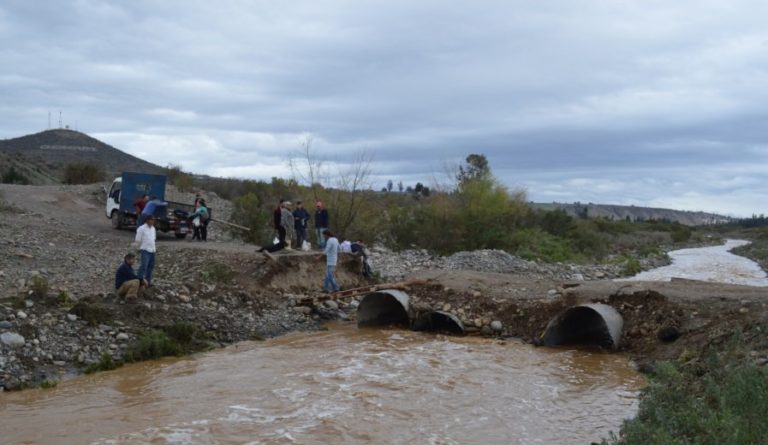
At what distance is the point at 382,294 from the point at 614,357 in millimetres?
6109

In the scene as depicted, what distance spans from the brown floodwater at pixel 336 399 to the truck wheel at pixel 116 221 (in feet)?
47.3

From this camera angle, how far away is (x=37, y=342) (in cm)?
1191

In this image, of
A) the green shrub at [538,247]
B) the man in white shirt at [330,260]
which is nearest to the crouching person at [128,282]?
the man in white shirt at [330,260]

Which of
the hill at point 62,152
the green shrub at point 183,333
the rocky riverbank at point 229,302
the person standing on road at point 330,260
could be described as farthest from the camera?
the hill at point 62,152

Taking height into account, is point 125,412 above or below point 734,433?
below

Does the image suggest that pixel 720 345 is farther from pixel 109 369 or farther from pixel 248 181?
pixel 248 181

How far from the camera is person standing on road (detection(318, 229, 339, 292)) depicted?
1842cm

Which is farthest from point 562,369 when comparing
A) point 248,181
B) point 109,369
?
point 248,181

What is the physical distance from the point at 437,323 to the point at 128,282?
749cm

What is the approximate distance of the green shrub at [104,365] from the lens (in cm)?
1187

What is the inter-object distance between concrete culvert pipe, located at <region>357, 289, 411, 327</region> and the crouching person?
5.59 metres

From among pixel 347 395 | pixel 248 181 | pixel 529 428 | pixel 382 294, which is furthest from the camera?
pixel 248 181

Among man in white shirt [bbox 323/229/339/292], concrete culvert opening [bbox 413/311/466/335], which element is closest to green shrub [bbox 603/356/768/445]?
concrete culvert opening [bbox 413/311/466/335]

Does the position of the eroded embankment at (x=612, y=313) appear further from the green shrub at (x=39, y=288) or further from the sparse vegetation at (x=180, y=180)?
the sparse vegetation at (x=180, y=180)
